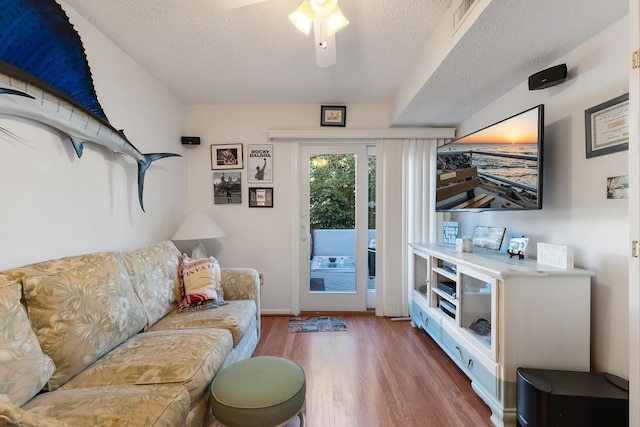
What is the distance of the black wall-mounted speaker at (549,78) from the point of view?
1610 millimetres

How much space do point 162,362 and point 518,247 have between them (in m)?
2.14

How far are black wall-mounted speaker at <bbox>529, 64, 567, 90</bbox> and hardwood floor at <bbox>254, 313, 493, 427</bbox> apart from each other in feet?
6.44

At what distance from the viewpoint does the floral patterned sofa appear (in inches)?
37.2

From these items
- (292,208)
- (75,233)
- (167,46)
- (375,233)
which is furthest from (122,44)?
(375,233)

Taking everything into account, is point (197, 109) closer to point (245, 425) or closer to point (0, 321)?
point (0, 321)

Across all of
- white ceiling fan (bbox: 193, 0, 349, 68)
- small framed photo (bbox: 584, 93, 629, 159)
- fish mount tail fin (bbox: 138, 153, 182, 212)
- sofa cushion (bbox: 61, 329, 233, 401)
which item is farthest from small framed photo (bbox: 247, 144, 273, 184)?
small framed photo (bbox: 584, 93, 629, 159)

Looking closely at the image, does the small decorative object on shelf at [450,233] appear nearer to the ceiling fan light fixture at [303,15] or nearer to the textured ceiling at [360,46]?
the textured ceiling at [360,46]

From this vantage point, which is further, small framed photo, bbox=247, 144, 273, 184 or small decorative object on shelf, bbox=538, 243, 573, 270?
small framed photo, bbox=247, 144, 273, 184

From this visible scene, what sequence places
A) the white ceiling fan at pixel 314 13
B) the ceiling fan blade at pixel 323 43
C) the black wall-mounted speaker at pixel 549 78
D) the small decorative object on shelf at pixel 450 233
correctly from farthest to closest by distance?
1. the small decorative object on shelf at pixel 450 233
2. the black wall-mounted speaker at pixel 549 78
3. the ceiling fan blade at pixel 323 43
4. the white ceiling fan at pixel 314 13

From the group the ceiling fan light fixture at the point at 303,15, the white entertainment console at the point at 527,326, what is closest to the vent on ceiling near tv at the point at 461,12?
the ceiling fan light fixture at the point at 303,15

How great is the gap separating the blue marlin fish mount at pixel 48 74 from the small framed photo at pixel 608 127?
2801 millimetres

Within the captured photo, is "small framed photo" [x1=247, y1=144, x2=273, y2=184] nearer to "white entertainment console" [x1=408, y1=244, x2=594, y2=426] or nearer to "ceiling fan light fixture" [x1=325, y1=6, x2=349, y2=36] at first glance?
"ceiling fan light fixture" [x1=325, y1=6, x2=349, y2=36]

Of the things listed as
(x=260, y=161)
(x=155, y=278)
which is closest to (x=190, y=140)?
(x=260, y=161)

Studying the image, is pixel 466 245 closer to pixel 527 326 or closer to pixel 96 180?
pixel 527 326
